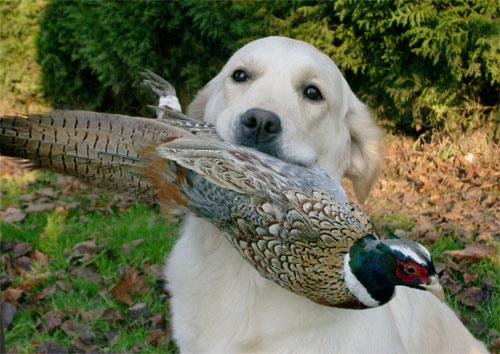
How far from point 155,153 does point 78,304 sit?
2405 mm

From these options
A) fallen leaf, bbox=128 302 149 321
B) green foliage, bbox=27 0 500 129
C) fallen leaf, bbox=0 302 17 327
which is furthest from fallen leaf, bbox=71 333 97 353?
green foliage, bbox=27 0 500 129

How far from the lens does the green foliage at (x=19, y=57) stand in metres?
8.39

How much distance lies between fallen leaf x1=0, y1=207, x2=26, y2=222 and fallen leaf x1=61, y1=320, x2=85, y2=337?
6.43ft

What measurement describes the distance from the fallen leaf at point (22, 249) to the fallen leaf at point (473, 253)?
142 inches

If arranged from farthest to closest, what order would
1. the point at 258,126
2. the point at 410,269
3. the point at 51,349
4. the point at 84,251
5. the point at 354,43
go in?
the point at 354,43 < the point at 84,251 < the point at 51,349 < the point at 258,126 < the point at 410,269

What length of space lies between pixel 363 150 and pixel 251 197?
3.88 ft

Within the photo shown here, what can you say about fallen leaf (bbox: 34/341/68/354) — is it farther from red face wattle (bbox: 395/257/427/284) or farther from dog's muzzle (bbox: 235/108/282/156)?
red face wattle (bbox: 395/257/427/284)

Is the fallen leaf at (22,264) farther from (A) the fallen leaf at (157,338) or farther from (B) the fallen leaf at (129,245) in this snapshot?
(A) the fallen leaf at (157,338)

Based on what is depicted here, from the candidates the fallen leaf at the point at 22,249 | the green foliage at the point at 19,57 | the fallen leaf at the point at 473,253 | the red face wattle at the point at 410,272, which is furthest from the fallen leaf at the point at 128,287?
the green foliage at the point at 19,57

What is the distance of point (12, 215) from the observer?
5.14 metres

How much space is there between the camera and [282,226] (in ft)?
5.57

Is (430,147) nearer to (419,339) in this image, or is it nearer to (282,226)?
(419,339)

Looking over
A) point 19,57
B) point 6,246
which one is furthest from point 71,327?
point 19,57

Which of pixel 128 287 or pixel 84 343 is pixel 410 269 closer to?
pixel 84 343
